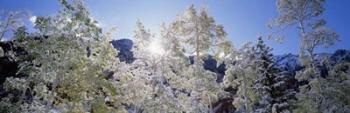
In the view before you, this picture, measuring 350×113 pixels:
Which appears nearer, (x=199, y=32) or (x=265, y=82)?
(x=199, y=32)

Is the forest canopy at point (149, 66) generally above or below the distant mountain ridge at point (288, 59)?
below

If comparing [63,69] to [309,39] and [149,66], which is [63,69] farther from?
[309,39]

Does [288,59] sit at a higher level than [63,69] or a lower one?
higher

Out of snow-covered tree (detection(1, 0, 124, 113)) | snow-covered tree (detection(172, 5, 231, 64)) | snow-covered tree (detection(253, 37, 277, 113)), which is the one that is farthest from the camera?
snow-covered tree (detection(253, 37, 277, 113))

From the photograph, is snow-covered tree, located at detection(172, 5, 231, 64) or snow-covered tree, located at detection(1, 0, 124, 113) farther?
snow-covered tree, located at detection(172, 5, 231, 64)

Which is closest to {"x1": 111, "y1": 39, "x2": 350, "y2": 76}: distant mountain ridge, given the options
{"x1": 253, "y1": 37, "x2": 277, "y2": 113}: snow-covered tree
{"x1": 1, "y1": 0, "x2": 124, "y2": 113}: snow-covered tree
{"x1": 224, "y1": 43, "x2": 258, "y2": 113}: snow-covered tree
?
{"x1": 253, "y1": 37, "x2": 277, "y2": 113}: snow-covered tree

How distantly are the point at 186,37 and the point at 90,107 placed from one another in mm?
7658

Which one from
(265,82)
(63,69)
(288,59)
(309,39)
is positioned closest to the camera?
(63,69)

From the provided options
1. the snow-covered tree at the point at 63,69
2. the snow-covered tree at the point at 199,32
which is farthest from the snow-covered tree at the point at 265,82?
the snow-covered tree at the point at 63,69

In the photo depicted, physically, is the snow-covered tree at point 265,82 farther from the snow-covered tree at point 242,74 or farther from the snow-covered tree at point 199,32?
the snow-covered tree at point 199,32

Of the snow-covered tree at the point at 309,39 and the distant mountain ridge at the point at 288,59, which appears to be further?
the distant mountain ridge at the point at 288,59

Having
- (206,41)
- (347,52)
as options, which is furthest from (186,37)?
(347,52)

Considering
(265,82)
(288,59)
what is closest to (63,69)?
(265,82)

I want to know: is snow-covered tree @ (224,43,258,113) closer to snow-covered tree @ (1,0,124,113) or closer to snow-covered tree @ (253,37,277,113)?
snow-covered tree @ (253,37,277,113)
